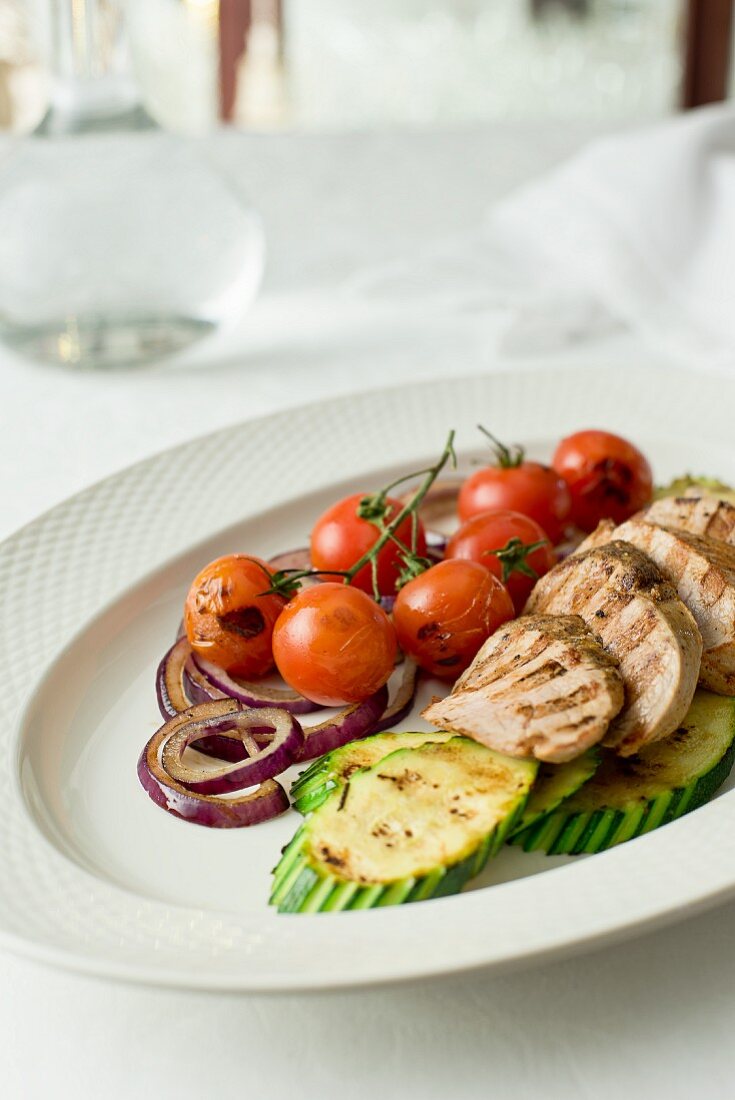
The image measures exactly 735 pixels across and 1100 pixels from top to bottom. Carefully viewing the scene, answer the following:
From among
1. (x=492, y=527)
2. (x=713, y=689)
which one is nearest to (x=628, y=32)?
(x=492, y=527)

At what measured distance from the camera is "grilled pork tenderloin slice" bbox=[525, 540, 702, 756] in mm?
1542

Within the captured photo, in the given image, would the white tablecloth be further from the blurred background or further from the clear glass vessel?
the blurred background

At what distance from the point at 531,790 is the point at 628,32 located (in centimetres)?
563

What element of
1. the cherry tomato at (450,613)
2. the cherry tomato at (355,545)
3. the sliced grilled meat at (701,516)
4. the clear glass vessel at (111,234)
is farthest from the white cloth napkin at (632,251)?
the cherry tomato at (450,613)

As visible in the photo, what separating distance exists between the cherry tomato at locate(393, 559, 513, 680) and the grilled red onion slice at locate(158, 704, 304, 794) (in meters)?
0.26

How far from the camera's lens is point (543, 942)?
4.00ft

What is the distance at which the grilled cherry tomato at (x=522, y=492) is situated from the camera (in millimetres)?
2293

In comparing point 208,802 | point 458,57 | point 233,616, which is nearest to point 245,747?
point 208,802

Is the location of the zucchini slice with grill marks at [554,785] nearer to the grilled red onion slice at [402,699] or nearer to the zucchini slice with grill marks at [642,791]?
the zucchini slice with grill marks at [642,791]

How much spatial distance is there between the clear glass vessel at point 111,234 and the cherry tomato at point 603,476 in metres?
1.38

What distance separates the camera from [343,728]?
180 centimetres

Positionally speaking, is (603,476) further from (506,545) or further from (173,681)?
(173,681)

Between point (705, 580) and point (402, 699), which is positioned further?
point (402, 699)

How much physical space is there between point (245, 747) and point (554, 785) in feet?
1.50
